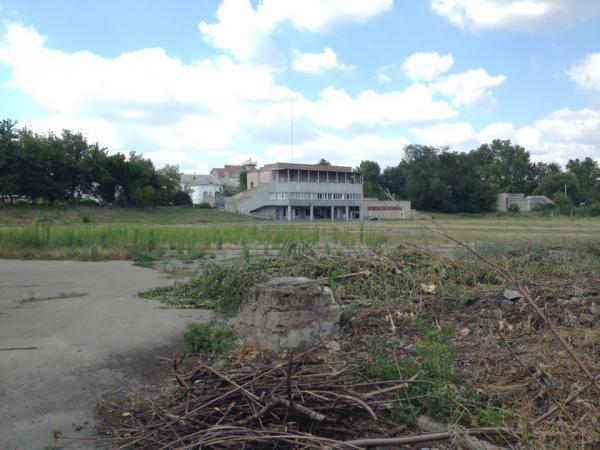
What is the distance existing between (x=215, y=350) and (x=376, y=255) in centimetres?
508

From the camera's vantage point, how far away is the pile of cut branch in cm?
375

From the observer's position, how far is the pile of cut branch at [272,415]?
375 cm

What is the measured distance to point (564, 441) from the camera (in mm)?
3525

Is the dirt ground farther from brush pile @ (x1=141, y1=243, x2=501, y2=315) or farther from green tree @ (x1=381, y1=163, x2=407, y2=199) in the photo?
green tree @ (x1=381, y1=163, x2=407, y2=199)

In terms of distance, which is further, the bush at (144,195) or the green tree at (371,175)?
the green tree at (371,175)

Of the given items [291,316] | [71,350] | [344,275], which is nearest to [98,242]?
[344,275]

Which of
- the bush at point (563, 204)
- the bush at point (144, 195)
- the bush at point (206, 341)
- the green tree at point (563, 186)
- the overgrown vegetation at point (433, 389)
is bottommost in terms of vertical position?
the bush at point (206, 341)

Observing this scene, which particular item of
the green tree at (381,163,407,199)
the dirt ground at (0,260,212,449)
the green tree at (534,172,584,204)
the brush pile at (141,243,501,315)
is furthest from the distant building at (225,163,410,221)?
the brush pile at (141,243,501,315)

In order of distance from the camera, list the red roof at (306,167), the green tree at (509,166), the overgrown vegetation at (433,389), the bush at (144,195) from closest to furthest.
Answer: the overgrown vegetation at (433,389), the bush at (144,195), the red roof at (306,167), the green tree at (509,166)

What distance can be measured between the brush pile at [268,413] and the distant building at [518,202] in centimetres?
10711

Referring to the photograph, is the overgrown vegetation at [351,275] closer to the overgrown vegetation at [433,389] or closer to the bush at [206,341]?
the bush at [206,341]

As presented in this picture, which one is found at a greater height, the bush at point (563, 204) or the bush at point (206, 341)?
the bush at point (563, 204)

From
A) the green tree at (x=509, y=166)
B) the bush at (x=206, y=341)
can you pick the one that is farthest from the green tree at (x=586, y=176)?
the bush at (x=206, y=341)

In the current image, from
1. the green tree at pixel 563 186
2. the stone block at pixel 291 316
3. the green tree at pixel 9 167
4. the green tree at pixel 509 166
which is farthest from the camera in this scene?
the green tree at pixel 509 166
